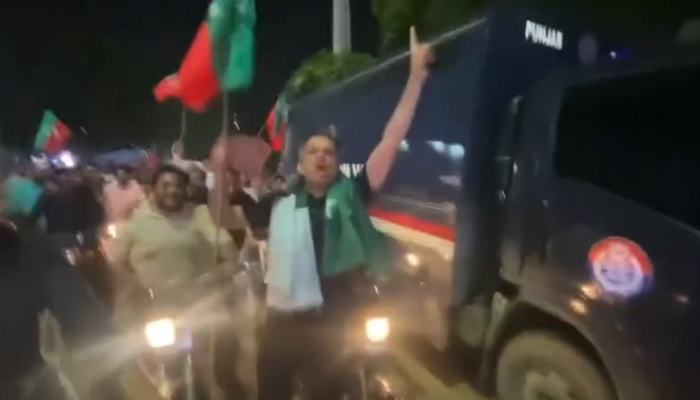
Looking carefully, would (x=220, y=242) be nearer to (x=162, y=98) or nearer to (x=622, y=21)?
(x=162, y=98)

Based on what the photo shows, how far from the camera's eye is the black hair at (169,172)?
2285mm

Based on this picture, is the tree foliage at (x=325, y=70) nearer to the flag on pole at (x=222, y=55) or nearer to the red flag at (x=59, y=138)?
the flag on pole at (x=222, y=55)

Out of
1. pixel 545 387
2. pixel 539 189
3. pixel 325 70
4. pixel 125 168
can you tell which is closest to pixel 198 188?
pixel 125 168

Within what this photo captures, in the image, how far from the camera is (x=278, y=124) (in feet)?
7.32

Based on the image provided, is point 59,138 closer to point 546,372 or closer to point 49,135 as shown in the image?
point 49,135

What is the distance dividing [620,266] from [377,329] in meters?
0.58

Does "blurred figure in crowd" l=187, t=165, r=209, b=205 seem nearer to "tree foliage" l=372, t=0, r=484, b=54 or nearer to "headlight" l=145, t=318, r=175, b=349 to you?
"headlight" l=145, t=318, r=175, b=349

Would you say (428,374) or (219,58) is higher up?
(219,58)

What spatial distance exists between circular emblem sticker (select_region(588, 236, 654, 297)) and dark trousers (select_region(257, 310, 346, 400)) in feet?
2.08

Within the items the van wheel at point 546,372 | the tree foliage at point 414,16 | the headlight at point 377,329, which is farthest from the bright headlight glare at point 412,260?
the tree foliage at point 414,16

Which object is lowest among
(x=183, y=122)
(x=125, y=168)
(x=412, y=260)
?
(x=412, y=260)

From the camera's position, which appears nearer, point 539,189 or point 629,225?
point 629,225

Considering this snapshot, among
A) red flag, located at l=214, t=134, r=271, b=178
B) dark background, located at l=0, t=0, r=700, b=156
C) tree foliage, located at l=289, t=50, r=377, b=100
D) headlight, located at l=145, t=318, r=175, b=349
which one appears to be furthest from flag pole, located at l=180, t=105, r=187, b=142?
headlight, located at l=145, t=318, r=175, b=349

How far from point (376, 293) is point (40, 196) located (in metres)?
0.91
